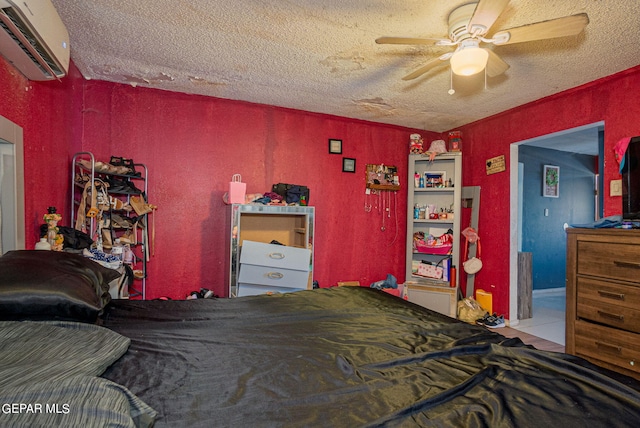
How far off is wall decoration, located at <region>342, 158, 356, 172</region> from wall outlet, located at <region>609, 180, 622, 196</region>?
2405 mm

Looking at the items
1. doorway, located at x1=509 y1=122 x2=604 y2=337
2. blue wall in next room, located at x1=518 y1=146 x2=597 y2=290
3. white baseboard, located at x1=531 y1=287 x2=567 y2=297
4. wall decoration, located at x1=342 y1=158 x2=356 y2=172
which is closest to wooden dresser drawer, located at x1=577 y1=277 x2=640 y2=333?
wall decoration, located at x1=342 y1=158 x2=356 y2=172

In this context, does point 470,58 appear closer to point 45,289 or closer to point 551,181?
point 45,289

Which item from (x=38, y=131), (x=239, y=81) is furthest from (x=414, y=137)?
(x=38, y=131)

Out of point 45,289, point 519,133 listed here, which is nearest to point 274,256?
point 45,289

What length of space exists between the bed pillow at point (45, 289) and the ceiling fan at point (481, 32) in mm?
1844

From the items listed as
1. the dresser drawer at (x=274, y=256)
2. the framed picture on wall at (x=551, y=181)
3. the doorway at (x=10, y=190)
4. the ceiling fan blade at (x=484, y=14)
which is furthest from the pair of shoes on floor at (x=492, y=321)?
the doorway at (x=10, y=190)

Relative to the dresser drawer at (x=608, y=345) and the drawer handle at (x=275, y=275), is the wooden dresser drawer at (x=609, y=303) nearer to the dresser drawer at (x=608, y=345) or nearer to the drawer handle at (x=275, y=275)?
the dresser drawer at (x=608, y=345)

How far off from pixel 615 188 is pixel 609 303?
3.53ft

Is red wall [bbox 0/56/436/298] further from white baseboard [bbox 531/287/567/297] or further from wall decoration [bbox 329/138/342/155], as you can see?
white baseboard [bbox 531/287/567/297]

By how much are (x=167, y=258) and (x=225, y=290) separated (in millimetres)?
657

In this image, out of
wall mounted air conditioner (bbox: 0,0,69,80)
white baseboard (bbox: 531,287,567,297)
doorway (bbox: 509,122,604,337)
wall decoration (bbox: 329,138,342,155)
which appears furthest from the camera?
white baseboard (bbox: 531,287,567,297)

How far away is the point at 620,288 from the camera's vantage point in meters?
2.06

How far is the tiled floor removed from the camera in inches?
129

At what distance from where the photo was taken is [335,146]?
154 inches
